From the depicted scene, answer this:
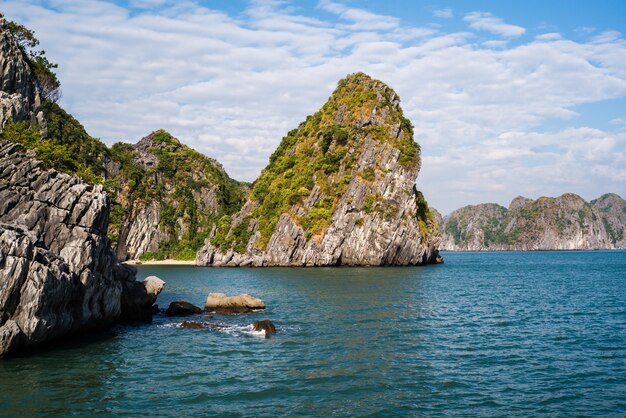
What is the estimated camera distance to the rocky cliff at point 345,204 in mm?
Result: 104375

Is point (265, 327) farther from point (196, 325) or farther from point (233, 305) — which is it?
point (233, 305)

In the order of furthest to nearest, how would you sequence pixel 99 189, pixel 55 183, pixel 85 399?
pixel 99 189
pixel 55 183
pixel 85 399

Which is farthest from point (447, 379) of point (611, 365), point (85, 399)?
point (85, 399)

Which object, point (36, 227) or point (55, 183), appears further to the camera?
point (55, 183)

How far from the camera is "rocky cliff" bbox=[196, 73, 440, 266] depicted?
104 meters

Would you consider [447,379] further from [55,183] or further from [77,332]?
[55,183]

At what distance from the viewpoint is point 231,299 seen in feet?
145

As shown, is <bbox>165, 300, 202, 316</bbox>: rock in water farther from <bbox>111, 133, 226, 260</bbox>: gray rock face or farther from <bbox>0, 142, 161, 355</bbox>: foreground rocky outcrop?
<bbox>111, 133, 226, 260</bbox>: gray rock face

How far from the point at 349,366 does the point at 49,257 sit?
17900 mm

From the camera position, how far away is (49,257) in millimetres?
27625

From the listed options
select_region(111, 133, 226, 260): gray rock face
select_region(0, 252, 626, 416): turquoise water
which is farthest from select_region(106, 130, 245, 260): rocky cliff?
select_region(0, 252, 626, 416): turquoise water

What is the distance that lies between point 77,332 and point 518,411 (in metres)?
26.0

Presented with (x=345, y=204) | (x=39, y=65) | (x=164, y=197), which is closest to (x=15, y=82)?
(x=39, y=65)

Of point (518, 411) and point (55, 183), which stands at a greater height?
point (55, 183)
